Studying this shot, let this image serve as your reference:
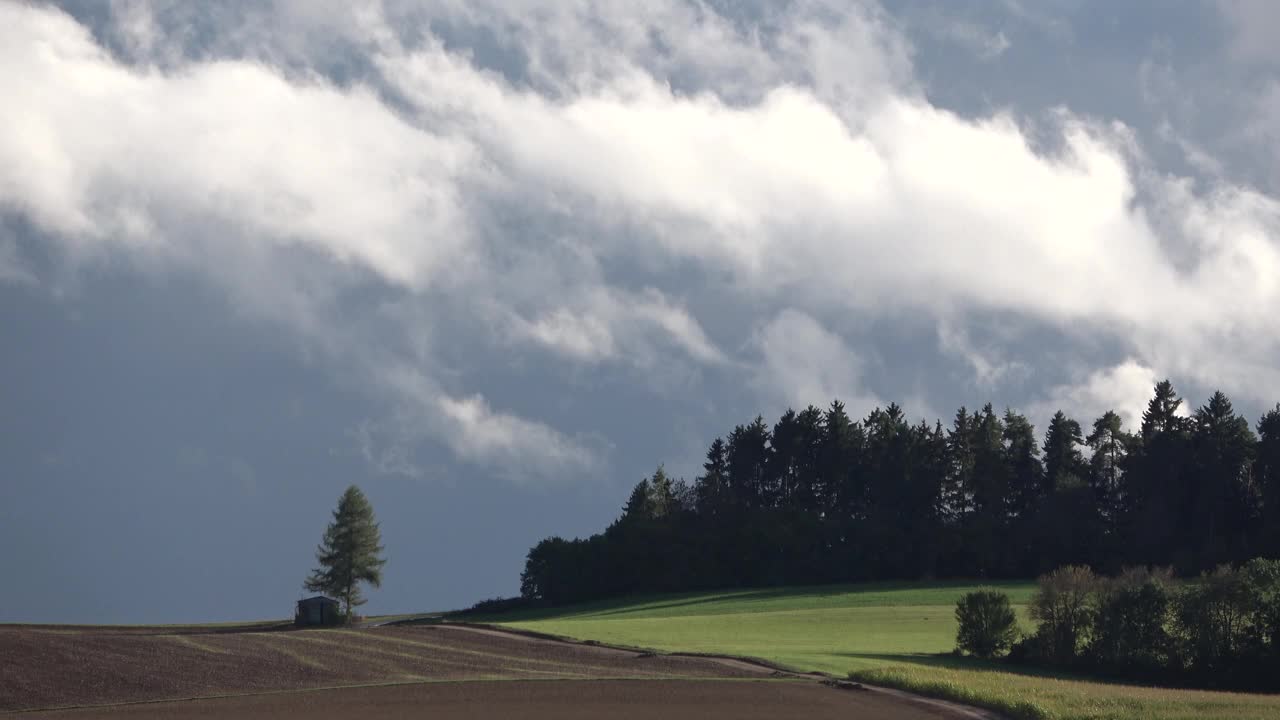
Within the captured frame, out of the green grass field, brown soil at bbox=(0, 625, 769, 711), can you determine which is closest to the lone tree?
the green grass field

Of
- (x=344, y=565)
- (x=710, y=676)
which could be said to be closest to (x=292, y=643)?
(x=710, y=676)

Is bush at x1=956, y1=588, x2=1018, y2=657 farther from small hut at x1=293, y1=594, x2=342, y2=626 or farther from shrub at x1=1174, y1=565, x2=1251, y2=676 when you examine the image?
small hut at x1=293, y1=594, x2=342, y2=626

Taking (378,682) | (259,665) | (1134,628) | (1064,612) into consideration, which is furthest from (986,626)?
(259,665)

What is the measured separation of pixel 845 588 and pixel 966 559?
1783 cm

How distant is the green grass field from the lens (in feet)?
147

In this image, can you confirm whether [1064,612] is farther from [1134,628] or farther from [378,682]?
[378,682]

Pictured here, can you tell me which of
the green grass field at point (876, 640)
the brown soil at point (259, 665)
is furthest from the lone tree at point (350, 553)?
the brown soil at point (259, 665)

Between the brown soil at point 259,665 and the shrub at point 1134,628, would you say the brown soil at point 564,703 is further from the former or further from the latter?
the shrub at point 1134,628

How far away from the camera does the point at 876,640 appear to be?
74875 millimetres

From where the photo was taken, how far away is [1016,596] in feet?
349

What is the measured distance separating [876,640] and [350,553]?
213 feet

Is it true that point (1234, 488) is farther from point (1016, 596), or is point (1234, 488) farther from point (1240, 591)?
point (1240, 591)

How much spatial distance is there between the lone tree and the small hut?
18.6 metres

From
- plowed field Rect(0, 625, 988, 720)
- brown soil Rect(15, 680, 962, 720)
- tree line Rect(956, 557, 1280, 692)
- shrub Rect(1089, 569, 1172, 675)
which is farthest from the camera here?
shrub Rect(1089, 569, 1172, 675)
